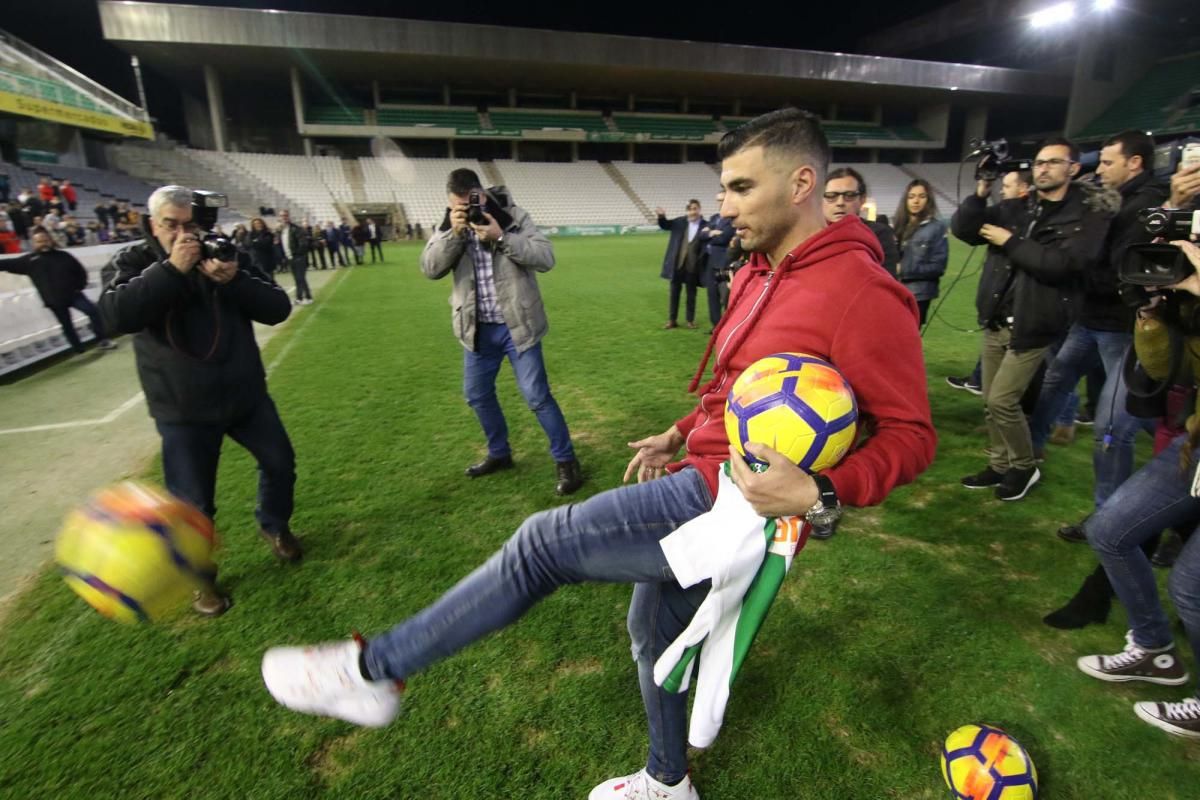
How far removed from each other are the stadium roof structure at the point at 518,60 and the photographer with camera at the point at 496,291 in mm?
36141

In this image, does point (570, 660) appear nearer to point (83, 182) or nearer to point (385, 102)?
point (83, 182)

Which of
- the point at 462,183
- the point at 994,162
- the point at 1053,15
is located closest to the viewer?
the point at 462,183

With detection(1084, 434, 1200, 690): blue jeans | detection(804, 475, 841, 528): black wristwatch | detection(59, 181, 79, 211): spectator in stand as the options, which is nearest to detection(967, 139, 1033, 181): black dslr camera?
detection(1084, 434, 1200, 690): blue jeans

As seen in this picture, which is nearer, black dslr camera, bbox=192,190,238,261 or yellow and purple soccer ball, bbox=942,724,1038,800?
yellow and purple soccer ball, bbox=942,724,1038,800

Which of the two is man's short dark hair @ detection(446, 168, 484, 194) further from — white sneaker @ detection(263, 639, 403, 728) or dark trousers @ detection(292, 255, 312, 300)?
dark trousers @ detection(292, 255, 312, 300)

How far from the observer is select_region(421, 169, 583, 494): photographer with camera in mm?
3939

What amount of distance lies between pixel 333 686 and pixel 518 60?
40852mm

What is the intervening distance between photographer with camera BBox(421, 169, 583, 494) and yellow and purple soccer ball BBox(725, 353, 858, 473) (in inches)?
107

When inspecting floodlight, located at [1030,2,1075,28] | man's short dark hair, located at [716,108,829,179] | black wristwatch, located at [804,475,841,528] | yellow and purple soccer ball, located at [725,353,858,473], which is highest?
floodlight, located at [1030,2,1075,28]

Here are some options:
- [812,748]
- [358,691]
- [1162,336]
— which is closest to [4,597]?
[358,691]

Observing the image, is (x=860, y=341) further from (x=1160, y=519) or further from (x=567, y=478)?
(x=567, y=478)

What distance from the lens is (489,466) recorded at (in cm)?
466

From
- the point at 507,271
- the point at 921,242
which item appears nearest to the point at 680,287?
the point at 921,242

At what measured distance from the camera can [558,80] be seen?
4119 centimetres
